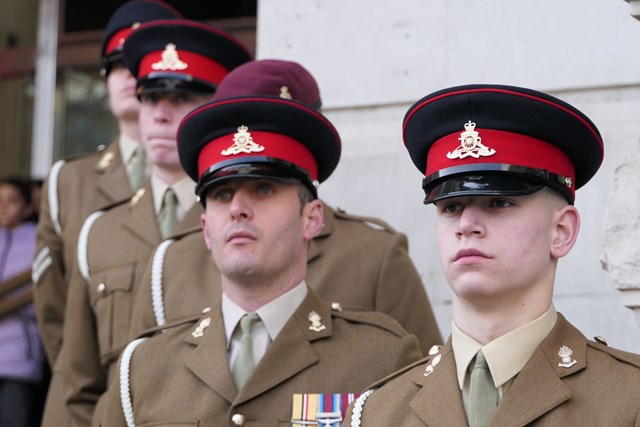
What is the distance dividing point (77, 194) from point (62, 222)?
0.43 feet

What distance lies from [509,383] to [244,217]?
1164 mm

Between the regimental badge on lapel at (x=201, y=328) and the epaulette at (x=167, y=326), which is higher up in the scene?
the epaulette at (x=167, y=326)

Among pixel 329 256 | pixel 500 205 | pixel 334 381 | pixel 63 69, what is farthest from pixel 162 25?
pixel 63 69

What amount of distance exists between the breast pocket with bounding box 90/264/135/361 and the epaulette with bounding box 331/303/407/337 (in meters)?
1.09

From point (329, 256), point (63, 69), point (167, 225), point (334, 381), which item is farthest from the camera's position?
point (63, 69)

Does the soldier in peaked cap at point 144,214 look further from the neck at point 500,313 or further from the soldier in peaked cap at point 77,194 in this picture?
the neck at point 500,313

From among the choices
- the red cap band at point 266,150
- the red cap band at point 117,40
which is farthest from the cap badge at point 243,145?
the red cap band at point 117,40

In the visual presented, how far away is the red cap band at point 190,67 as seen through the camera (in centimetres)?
564

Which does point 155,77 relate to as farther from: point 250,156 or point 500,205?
point 500,205

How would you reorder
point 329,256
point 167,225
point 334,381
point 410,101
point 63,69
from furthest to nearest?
point 63,69 → point 410,101 → point 167,225 → point 329,256 → point 334,381

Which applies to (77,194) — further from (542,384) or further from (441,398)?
(542,384)

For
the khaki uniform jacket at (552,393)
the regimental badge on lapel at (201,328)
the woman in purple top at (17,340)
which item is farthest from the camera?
the woman in purple top at (17,340)

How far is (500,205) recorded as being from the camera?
3.63 metres

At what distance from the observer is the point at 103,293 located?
5.55 m
